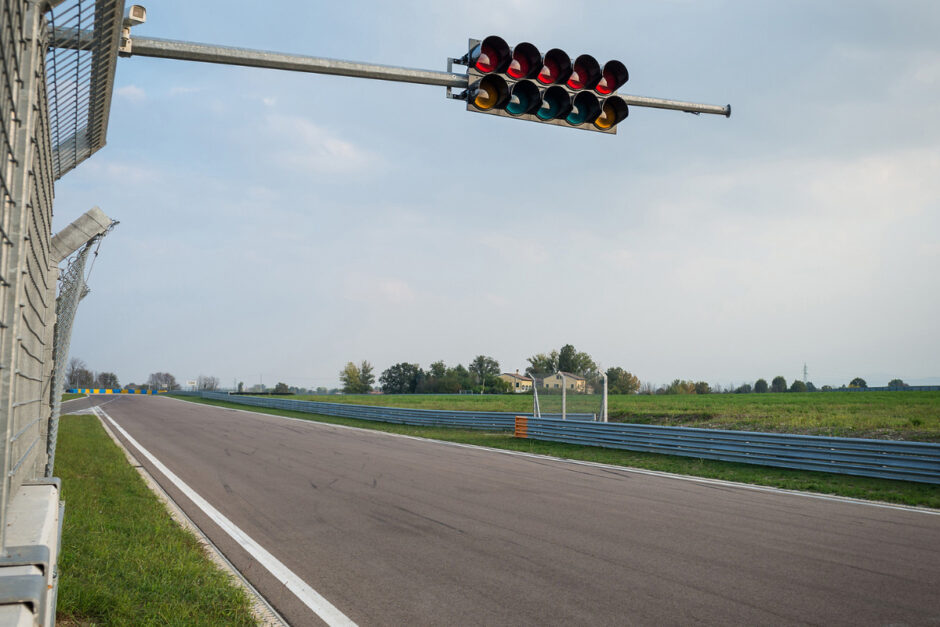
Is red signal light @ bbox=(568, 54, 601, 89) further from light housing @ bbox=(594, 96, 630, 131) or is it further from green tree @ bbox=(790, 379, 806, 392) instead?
green tree @ bbox=(790, 379, 806, 392)

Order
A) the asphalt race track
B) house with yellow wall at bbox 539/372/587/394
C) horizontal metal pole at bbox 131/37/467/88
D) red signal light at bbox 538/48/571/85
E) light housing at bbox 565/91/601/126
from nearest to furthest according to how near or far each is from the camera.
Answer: horizontal metal pole at bbox 131/37/467/88 → the asphalt race track → red signal light at bbox 538/48/571/85 → light housing at bbox 565/91/601/126 → house with yellow wall at bbox 539/372/587/394

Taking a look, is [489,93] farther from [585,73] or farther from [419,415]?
[419,415]

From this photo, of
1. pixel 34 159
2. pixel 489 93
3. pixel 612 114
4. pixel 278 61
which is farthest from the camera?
pixel 612 114

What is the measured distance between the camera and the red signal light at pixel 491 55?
219 inches

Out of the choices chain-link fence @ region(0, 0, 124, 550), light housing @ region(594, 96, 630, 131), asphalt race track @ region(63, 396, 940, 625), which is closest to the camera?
chain-link fence @ region(0, 0, 124, 550)

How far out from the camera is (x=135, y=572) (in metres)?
5.54

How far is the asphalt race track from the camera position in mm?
4910

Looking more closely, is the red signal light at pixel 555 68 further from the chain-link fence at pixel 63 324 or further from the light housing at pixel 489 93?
the chain-link fence at pixel 63 324

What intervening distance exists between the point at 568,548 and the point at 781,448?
8.88 m

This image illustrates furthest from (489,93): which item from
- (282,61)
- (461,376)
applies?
(461,376)

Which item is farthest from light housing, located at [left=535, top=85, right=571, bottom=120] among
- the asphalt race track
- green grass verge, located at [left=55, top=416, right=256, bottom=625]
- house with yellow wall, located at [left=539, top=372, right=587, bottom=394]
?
house with yellow wall, located at [left=539, top=372, right=587, bottom=394]

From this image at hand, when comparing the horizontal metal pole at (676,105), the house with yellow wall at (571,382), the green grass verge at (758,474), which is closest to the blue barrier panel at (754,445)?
the green grass verge at (758,474)

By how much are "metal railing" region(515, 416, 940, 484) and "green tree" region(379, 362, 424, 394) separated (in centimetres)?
13824

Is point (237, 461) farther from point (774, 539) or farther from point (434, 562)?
point (774, 539)
